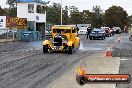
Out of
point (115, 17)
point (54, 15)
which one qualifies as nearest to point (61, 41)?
point (54, 15)

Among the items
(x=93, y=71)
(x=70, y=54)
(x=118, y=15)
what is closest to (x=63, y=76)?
(x=93, y=71)

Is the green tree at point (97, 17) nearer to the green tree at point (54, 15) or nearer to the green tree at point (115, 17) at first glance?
the green tree at point (115, 17)

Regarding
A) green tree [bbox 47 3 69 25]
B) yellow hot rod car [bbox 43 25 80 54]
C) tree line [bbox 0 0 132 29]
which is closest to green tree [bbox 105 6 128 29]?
tree line [bbox 0 0 132 29]

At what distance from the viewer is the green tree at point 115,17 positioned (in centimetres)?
13638

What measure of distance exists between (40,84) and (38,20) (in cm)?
4990

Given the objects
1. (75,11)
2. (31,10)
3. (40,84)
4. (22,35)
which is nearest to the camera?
(40,84)

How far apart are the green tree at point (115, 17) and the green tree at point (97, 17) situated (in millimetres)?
2151

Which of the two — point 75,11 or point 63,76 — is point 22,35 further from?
point 75,11

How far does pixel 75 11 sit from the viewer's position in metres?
135

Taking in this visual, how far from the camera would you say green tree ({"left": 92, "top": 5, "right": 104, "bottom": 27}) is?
128875 mm

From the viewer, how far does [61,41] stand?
26422mm

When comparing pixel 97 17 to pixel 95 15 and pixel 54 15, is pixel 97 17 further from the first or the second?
pixel 54 15

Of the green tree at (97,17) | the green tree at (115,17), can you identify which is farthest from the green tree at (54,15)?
the green tree at (115,17)

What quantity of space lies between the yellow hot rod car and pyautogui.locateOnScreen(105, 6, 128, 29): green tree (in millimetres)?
106724
